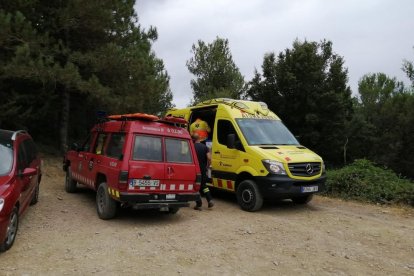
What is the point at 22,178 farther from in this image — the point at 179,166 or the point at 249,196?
the point at 249,196

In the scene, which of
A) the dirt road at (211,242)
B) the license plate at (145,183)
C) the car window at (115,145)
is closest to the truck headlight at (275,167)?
the dirt road at (211,242)

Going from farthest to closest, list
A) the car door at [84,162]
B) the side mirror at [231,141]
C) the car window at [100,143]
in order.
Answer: the side mirror at [231,141] → the car door at [84,162] → the car window at [100,143]

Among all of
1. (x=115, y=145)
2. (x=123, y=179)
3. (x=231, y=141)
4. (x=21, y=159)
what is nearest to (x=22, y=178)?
(x=21, y=159)

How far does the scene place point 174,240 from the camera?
22.0 ft

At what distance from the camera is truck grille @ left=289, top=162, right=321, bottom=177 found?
8.98 meters

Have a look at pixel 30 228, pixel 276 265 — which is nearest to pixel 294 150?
pixel 276 265

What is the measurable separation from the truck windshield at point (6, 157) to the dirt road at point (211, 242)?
1149 millimetres

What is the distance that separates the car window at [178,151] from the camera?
7934mm

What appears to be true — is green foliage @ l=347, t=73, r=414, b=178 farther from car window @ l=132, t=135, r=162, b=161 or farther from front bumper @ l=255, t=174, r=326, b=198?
car window @ l=132, t=135, r=162, b=161

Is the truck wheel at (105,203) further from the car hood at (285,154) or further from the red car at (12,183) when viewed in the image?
the car hood at (285,154)

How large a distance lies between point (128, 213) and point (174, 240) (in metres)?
2.26

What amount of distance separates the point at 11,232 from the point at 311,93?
3168 centimetres

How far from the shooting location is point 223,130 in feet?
34.5

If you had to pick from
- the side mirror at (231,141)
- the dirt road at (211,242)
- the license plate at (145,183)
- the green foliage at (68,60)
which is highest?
the green foliage at (68,60)
